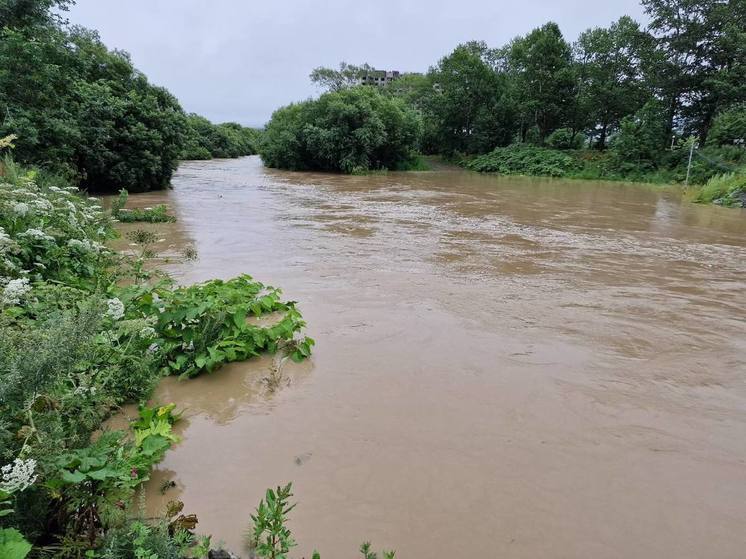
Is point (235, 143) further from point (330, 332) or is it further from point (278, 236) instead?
point (330, 332)

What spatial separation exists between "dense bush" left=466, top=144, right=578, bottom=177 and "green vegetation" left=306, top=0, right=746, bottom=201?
0.28 feet

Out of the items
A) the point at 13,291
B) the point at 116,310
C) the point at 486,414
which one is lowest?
the point at 486,414

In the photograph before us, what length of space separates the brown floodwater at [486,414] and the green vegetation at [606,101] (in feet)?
77.1

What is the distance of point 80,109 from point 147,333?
15855 mm

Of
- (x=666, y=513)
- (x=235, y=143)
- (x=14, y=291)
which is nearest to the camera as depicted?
(x=666, y=513)

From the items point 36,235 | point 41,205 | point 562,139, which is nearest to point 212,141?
point 562,139

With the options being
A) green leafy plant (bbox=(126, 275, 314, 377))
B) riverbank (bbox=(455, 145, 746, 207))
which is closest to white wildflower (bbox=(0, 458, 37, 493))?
green leafy plant (bbox=(126, 275, 314, 377))

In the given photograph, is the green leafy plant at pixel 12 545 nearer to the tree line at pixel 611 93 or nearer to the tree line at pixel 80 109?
the tree line at pixel 80 109

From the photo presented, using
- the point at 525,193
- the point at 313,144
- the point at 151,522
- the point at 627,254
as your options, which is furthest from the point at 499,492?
the point at 313,144

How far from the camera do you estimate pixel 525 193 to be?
20.2 metres

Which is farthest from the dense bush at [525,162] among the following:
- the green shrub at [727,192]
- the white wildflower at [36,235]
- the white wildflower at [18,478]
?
the white wildflower at [18,478]

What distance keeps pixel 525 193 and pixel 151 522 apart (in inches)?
789

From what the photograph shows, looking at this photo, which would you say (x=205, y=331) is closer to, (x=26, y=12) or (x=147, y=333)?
(x=147, y=333)

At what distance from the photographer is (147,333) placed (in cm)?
341
